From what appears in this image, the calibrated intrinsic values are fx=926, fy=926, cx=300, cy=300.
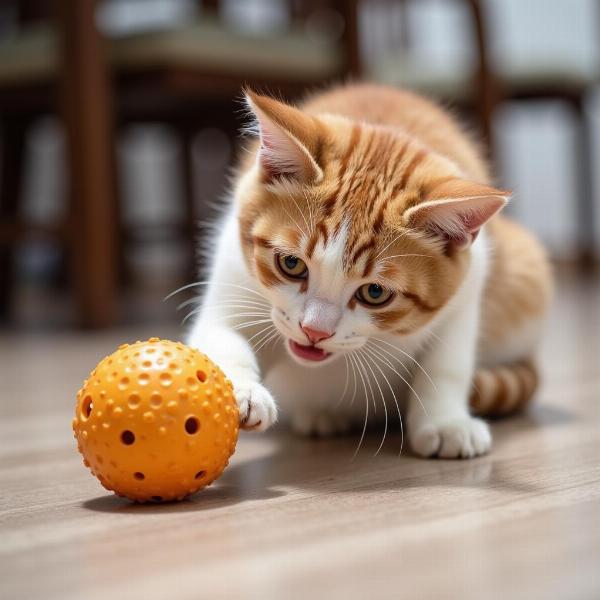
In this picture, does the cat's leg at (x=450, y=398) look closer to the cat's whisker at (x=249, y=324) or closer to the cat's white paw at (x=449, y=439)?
the cat's white paw at (x=449, y=439)

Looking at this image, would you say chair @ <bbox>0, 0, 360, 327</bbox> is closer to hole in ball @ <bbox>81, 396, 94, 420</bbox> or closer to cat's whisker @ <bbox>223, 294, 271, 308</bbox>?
cat's whisker @ <bbox>223, 294, 271, 308</bbox>

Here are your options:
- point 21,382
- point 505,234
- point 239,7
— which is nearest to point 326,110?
point 505,234

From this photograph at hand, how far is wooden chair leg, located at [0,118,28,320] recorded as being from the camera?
Result: 11.9 feet

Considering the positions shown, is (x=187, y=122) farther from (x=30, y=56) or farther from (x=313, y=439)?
(x=313, y=439)

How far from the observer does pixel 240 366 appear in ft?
4.34

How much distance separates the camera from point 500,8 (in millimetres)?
5742

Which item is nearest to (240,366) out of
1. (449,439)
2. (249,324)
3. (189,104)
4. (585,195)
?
(249,324)

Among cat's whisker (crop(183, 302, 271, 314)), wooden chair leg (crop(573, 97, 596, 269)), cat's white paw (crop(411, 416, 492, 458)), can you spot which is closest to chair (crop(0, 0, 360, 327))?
cat's whisker (crop(183, 302, 271, 314))

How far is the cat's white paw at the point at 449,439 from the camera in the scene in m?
1.34

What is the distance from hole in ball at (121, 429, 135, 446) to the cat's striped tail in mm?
708

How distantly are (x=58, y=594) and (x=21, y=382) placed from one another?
139cm

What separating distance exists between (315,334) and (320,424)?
0.37 metres

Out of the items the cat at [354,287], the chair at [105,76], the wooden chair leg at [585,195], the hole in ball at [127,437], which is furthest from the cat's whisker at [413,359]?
the wooden chair leg at [585,195]

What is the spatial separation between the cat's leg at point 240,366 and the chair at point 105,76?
1.43 meters
